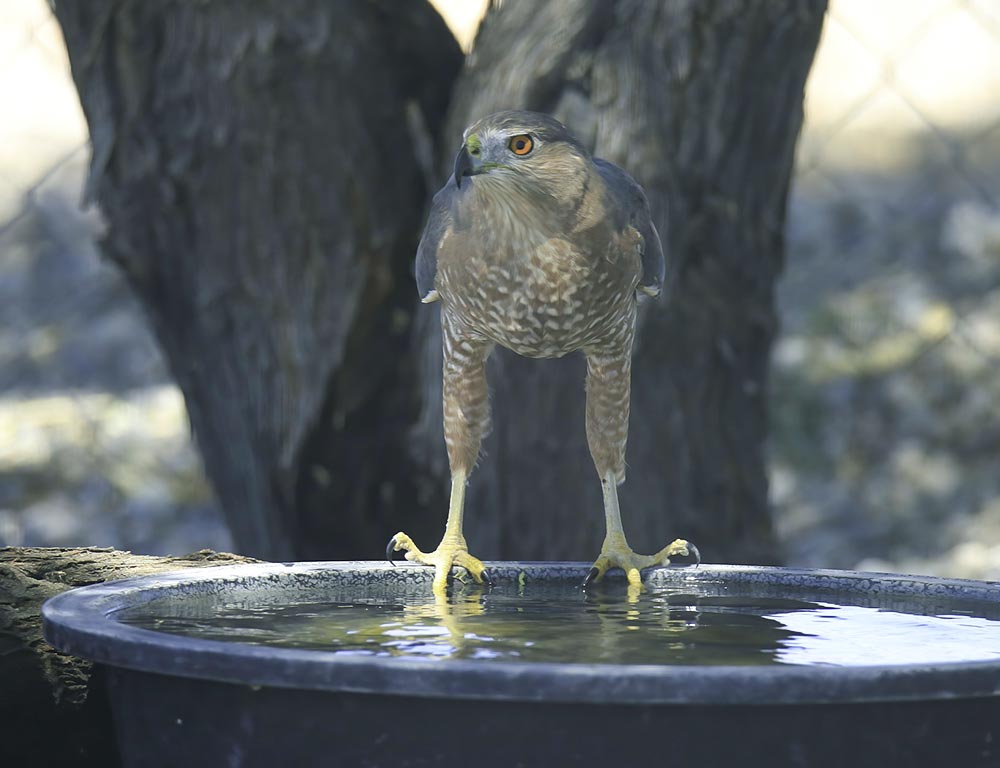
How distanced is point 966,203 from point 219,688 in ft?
14.4

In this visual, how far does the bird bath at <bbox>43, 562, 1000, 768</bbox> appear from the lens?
4.35 feet

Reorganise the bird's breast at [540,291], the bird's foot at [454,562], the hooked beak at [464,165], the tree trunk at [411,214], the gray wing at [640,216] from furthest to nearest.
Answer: the tree trunk at [411,214], the bird's foot at [454,562], the gray wing at [640,216], the bird's breast at [540,291], the hooked beak at [464,165]

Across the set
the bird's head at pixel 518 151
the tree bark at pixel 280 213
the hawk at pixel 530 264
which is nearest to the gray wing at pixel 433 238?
the hawk at pixel 530 264

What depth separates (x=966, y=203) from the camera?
537 cm

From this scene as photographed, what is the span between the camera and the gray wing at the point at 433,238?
2184 mm

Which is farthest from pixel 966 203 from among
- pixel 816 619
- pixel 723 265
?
pixel 816 619

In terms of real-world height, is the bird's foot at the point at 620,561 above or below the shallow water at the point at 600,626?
above

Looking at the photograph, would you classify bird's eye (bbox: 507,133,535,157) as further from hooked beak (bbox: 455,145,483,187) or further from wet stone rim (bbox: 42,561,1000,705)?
wet stone rim (bbox: 42,561,1000,705)

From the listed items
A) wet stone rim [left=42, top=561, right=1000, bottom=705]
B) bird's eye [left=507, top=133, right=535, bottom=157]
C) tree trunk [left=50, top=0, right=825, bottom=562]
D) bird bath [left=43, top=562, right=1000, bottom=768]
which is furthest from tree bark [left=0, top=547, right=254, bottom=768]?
tree trunk [left=50, top=0, right=825, bottom=562]

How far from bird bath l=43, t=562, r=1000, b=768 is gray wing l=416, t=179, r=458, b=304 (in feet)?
1.72

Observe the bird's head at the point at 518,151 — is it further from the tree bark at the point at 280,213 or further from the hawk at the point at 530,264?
the tree bark at the point at 280,213

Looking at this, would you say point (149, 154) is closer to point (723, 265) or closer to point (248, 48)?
point (248, 48)

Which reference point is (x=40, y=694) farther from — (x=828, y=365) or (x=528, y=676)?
(x=828, y=365)

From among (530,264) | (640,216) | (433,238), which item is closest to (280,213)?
(433,238)
